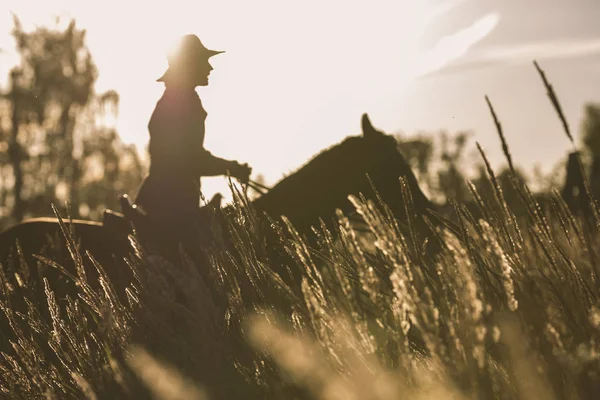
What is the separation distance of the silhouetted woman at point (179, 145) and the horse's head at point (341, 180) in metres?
0.52

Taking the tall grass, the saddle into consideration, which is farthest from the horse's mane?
the tall grass

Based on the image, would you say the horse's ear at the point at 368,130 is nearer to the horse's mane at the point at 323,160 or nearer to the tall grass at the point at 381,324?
the horse's mane at the point at 323,160

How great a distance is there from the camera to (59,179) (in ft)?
107

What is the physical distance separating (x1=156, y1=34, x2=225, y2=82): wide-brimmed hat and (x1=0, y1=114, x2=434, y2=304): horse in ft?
4.86

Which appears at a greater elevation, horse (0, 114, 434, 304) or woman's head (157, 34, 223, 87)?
woman's head (157, 34, 223, 87)

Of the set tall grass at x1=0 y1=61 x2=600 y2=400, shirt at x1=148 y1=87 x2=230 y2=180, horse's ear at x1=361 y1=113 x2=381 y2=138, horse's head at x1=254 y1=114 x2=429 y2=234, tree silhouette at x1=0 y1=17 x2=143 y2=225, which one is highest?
tree silhouette at x1=0 y1=17 x2=143 y2=225

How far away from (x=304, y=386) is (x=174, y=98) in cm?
440

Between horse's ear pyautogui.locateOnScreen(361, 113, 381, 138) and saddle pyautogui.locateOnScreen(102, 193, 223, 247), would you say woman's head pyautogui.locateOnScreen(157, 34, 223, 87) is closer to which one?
saddle pyautogui.locateOnScreen(102, 193, 223, 247)

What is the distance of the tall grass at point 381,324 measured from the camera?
1609 millimetres

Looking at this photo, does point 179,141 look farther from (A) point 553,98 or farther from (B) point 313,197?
(A) point 553,98

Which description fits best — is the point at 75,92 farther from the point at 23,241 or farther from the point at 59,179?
the point at 23,241

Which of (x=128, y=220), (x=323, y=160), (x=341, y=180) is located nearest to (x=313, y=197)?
(x=341, y=180)

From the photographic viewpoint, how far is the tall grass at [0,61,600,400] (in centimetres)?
161

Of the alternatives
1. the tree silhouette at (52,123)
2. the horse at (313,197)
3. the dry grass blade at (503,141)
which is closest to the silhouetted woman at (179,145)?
the horse at (313,197)
